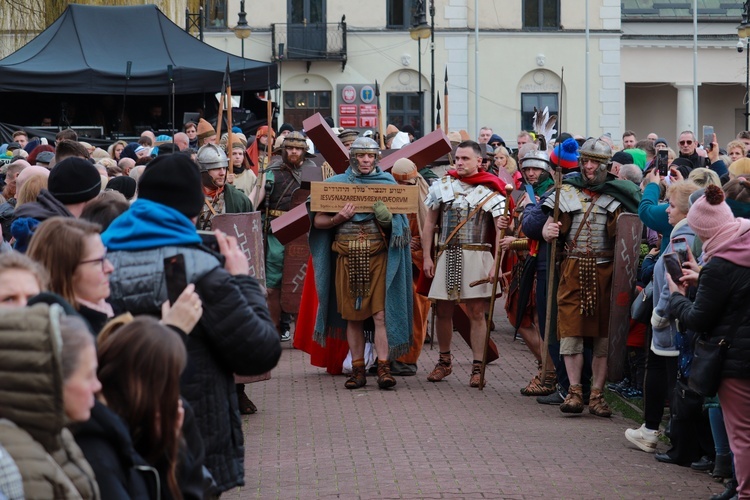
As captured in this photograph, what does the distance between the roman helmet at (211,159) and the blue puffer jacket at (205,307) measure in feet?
16.3

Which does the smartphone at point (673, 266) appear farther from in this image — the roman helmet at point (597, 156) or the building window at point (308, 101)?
the building window at point (308, 101)

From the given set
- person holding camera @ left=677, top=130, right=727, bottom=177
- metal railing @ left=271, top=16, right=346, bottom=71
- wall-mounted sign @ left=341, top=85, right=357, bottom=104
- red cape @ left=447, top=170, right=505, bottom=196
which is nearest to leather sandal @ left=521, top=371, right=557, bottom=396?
red cape @ left=447, top=170, right=505, bottom=196

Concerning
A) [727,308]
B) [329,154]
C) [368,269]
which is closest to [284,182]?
[329,154]

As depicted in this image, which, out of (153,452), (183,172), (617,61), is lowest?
(153,452)

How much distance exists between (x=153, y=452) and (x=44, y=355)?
2.48 ft

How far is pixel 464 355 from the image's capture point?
42.1 feet

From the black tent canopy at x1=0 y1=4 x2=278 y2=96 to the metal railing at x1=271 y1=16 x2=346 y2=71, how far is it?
18.9 meters

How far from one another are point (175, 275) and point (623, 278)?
528 cm

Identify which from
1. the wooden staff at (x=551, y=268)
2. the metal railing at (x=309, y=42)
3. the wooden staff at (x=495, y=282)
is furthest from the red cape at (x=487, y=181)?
the metal railing at (x=309, y=42)

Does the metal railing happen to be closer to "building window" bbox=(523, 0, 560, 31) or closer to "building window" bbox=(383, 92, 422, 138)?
"building window" bbox=(383, 92, 422, 138)

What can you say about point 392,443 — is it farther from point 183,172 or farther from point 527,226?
point 183,172

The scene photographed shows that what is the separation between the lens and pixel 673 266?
7.39 meters

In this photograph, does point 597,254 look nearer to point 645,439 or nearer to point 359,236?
point 645,439

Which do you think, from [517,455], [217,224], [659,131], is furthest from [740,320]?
[659,131]
